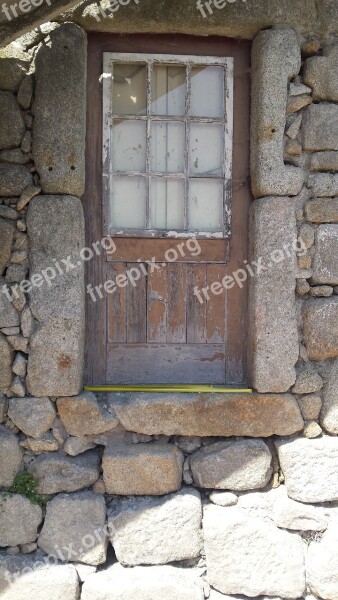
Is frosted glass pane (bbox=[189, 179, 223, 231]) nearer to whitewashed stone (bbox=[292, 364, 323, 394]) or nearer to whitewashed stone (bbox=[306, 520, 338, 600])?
whitewashed stone (bbox=[292, 364, 323, 394])

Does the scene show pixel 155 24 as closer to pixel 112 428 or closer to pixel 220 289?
pixel 220 289

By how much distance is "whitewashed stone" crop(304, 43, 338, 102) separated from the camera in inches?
119

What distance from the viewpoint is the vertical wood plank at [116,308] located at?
320 cm

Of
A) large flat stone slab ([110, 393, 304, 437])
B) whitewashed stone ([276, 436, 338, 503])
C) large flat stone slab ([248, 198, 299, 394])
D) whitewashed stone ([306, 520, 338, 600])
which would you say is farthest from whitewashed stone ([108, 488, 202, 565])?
large flat stone slab ([248, 198, 299, 394])

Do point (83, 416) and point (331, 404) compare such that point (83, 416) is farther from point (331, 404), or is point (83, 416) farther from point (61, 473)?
point (331, 404)

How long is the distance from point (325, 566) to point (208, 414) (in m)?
0.95

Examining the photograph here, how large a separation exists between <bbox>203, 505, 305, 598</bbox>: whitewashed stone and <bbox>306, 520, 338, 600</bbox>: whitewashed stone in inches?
2.3

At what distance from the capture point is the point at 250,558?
302cm

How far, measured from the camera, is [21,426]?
2.99 metres

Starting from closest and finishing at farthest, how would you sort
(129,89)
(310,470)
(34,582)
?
(34,582) → (310,470) → (129,89)

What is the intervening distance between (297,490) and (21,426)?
4.71ft

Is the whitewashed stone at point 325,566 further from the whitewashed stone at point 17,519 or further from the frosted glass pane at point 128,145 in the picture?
the frosted glass pane at point 128,145

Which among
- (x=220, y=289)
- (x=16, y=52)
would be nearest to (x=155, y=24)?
(x=16, y=52)

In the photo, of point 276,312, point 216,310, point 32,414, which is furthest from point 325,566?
point 32,414
